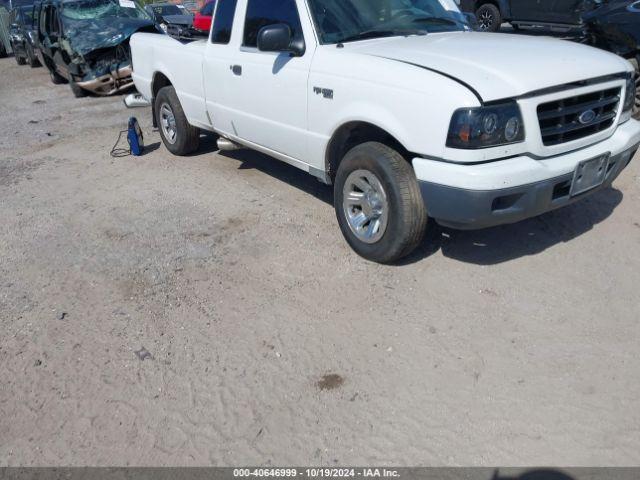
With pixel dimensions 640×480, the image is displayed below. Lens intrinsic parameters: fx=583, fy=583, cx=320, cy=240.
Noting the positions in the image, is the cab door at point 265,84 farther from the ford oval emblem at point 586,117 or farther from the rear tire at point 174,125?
the ford oval emblem at point 586,117

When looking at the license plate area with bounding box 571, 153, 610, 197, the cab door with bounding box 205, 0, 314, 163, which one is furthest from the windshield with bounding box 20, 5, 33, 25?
the license plate area with bounding box 571, 153, 610, 197

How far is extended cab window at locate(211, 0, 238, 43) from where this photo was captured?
206 inches

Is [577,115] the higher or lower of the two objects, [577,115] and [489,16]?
the higher

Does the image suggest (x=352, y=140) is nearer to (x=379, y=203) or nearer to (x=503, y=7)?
(x=379, y=203)

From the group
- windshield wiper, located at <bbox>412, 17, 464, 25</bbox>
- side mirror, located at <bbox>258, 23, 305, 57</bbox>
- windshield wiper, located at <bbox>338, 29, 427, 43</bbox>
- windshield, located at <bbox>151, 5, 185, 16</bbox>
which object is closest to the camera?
side mirror, located at <bbox>258, 23, 305, 57</bbox>

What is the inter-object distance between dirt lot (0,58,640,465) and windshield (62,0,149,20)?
7.97 metres

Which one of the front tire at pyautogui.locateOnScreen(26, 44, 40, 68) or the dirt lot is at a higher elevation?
the dirt lot

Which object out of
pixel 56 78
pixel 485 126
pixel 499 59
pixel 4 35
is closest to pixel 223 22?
pixel 499 59

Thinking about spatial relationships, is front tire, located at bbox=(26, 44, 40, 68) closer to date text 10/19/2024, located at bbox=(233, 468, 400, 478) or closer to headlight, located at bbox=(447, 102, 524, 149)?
headlight, located at bbox=(447, 102, 524, 149)

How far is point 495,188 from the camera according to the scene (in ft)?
11.1

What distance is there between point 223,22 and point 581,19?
532 centimetres

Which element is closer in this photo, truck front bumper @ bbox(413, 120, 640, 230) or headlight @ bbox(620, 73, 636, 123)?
truck front bumper @ bbox(413, 120, 640, 230)

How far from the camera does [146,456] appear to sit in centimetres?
274

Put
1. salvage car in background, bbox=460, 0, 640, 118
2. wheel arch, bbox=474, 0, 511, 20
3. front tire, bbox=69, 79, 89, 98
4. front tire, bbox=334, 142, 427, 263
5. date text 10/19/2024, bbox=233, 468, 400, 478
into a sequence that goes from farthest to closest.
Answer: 1. wheel arch, bbox=474, 0, 511, 20
2. front tire, bbox=69, 79, 89, 98
3. salvage car in background, bbox=460, 0, 640, 118
4. front tire, bbox=334, 142, 427, 263
5. date text 10/19/2024, bbox=233, 468, 400, 478
